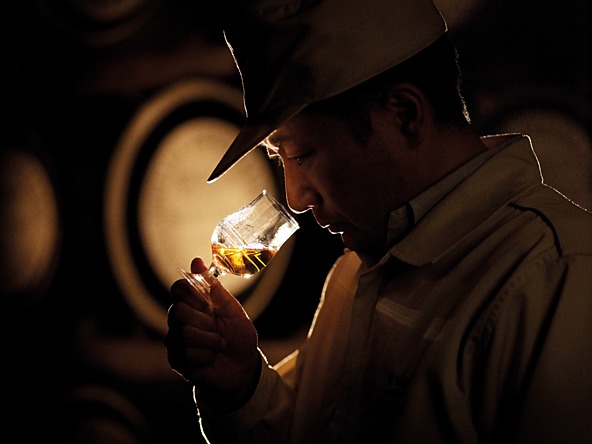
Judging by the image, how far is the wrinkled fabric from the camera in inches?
46.0

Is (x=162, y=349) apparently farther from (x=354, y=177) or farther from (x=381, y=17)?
(x=381, y=17)

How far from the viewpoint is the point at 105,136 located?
2.48 meters

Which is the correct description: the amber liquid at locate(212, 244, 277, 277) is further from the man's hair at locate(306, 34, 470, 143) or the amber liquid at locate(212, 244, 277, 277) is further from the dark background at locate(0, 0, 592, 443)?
the dark background at locate(0, 0, 592, 443)

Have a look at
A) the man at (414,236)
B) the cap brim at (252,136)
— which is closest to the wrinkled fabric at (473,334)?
the man at (414,236)

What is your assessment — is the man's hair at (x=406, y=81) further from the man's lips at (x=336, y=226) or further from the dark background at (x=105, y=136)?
the dark background at (x=105, y=136)

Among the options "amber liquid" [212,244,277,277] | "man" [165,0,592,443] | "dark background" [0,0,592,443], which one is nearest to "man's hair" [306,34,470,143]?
"man" [165,0,592,443]

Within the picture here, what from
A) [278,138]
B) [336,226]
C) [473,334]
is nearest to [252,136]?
[278,138]

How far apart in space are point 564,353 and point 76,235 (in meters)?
1.93

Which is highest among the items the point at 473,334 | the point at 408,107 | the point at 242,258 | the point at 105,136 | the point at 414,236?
the point at 105,136

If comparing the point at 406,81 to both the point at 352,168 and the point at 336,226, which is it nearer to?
the point at 352,168

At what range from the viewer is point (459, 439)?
4.10 ft

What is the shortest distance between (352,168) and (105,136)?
1349mm

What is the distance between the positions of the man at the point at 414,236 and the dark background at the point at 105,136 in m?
1.01

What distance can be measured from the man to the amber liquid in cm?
8
